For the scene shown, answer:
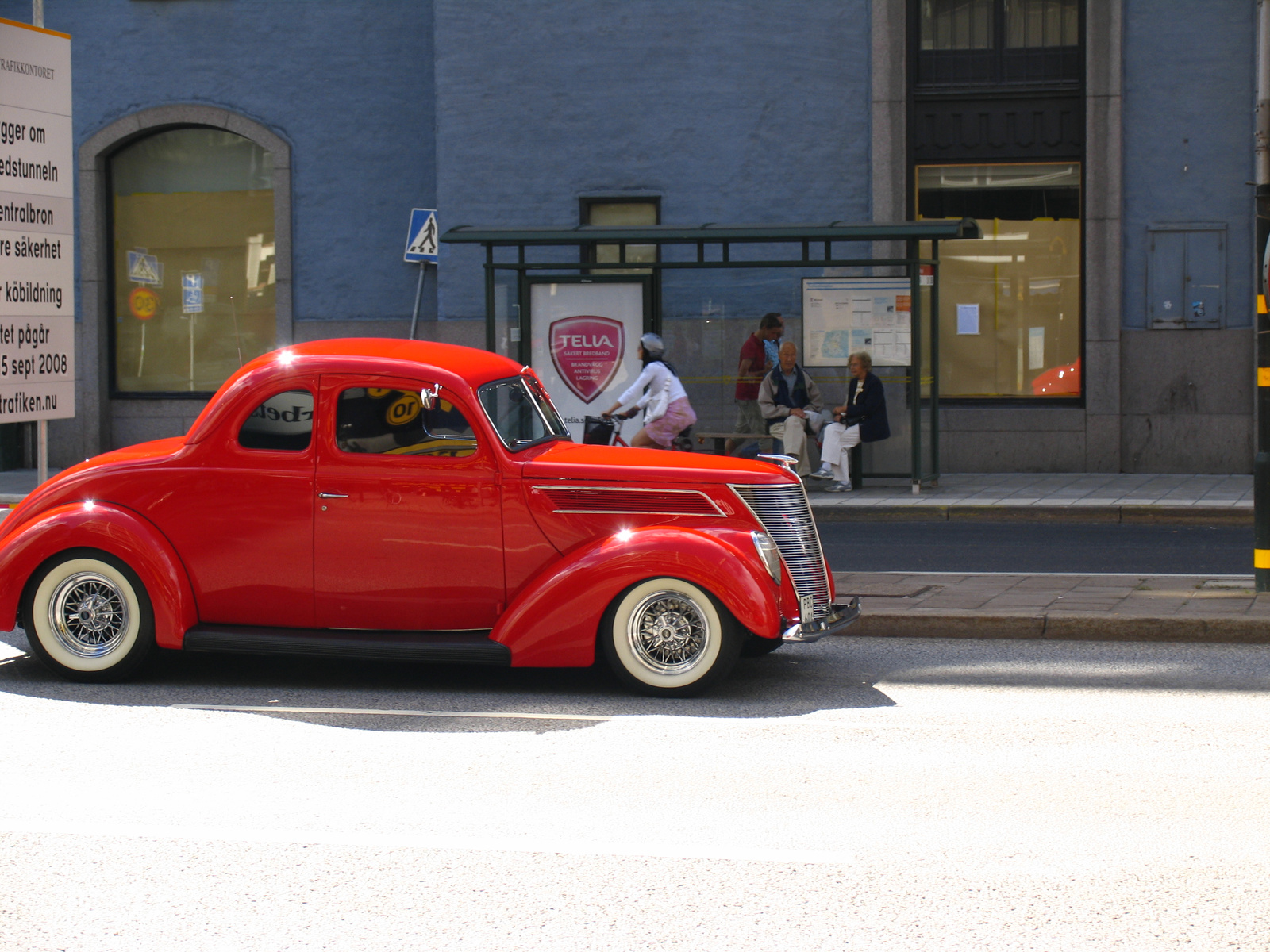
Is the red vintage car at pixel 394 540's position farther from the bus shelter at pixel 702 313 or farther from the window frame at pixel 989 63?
the window frame at pixel 989 63

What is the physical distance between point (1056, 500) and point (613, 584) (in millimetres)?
9027

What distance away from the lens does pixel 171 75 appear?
771 inches

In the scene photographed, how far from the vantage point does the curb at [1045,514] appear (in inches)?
546

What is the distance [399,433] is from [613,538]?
120 cm

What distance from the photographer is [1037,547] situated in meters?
12.1

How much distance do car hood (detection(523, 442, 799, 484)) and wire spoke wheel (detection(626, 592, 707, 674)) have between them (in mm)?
601

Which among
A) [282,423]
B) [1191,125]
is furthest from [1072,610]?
[1191,125]

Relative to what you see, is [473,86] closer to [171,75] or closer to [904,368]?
[171,75]

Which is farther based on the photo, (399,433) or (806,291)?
(806,291)

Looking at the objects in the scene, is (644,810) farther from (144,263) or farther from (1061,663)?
(144,263)

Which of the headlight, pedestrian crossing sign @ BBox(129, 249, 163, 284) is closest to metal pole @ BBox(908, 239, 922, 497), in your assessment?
the headlight

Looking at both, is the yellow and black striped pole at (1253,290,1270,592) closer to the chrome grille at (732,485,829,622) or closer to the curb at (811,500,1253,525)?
the chrome grille at (732,485,829,622)

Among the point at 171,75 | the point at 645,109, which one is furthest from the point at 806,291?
the point at 171,75

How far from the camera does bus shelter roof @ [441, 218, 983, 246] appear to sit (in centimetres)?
1538
